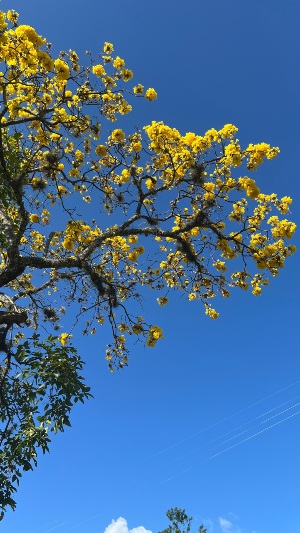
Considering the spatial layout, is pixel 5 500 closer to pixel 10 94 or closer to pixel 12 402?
pixel 12 402

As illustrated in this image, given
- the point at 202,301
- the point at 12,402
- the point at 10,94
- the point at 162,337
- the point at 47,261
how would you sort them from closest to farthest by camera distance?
the point at 12,402
the point at 47,261
the point at 10,94
the point at 162,337
the point at 202,301

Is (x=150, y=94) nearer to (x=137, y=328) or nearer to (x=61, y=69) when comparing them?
(x=61, y=69)

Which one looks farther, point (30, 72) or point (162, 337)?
point (162, 337)

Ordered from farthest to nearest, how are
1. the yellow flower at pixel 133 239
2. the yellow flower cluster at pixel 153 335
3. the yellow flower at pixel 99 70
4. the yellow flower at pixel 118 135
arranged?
the yellow flower at pixel 133 239, the yellow flower cluster at pixel 153 335, the yellow flower at pixel 118 135, the yellow flower at pixel 99 70

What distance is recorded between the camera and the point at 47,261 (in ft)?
25.0

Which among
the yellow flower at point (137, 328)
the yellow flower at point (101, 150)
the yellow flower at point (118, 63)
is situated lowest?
the yellow flower at point (137, 328)

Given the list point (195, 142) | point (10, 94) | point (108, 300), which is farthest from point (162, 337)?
point (10, 94)

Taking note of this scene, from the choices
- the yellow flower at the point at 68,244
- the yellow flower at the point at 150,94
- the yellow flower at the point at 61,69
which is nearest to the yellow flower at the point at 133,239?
the yellow flower at the point at 68,244

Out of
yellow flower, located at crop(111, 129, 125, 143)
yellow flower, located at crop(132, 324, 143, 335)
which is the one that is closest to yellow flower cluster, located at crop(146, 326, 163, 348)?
yellow flower, located at crop(132, 324, 143, 335)

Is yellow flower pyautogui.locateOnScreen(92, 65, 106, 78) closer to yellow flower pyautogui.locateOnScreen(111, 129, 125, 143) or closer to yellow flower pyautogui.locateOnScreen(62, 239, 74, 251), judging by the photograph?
yellow flower pyautogui.locateOnScreen(111, 129, 125, 143)

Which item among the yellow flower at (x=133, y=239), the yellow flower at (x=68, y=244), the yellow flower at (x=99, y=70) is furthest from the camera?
the yellow flower at (x=133, y=239)

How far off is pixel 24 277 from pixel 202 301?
436cm

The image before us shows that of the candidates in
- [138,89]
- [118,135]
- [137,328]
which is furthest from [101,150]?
[137,328]

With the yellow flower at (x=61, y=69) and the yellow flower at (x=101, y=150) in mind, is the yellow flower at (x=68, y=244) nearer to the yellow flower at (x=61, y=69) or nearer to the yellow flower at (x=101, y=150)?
the yellow flower at (x=101, y=150)
